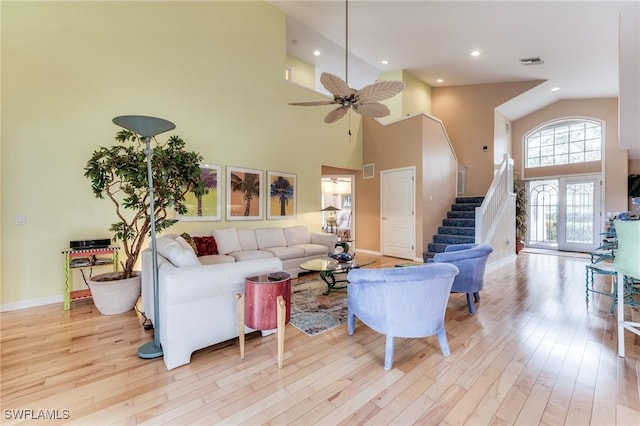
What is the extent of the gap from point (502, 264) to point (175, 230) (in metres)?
6.42

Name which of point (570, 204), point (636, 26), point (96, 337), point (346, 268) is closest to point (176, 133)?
point (96, 337)

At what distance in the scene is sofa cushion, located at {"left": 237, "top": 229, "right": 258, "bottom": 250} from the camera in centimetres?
475

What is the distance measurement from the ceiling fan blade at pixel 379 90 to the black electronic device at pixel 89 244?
3.77m

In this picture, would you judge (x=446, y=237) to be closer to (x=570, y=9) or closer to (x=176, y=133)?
(x=570, y=9)

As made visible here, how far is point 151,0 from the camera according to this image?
4.14 metres

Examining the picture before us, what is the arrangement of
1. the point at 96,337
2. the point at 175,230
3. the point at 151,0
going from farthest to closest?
the point at 175,230, the point at 151,0, the point at 96,337

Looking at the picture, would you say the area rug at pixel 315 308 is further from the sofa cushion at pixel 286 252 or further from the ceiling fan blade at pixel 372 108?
the ceiling fan blade at pixel 372 108

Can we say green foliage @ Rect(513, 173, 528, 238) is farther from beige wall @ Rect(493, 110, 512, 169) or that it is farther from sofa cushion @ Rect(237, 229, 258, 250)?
sofa cushion @ Rect(237, 229, 258, 250)

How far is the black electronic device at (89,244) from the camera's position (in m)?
3.41

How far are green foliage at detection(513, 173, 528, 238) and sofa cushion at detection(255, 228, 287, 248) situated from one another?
7.07 meters

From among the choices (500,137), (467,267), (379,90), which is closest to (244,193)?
(379,90)

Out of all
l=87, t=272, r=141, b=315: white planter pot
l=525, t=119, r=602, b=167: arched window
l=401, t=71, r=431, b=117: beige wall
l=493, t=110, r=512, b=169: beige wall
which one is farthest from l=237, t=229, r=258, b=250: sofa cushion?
l=525, t=119, r=602, b=167: arched window

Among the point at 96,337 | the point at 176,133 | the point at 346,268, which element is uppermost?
the point at 176,133

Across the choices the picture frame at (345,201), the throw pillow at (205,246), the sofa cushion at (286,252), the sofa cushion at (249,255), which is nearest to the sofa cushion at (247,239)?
the sofa cushion at (249,255)
